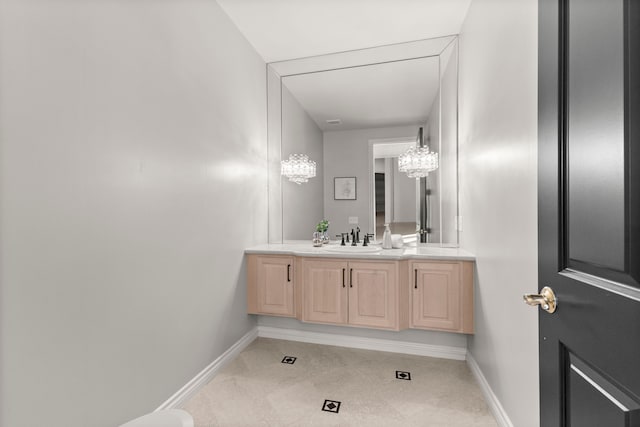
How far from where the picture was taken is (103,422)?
1.33 metres

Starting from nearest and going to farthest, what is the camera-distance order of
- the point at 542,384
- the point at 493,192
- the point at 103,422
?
the point at 542,384 → the point at 103,422 → the point at 493,192

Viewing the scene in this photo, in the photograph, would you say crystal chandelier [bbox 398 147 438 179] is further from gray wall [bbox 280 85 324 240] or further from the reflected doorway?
gray wall [bbox 280 85 324 240]

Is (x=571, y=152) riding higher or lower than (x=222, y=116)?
lower

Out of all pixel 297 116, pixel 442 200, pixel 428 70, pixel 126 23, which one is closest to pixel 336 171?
pixel 297 116

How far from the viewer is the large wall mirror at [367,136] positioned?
2.65m

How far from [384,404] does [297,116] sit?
256cm

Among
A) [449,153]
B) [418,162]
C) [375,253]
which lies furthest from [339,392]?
[449,153]

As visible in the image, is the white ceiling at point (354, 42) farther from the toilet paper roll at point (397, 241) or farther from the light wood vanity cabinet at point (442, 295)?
the light wood vanity cabinet at point (442, 295)

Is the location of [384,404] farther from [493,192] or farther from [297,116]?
[297,116]

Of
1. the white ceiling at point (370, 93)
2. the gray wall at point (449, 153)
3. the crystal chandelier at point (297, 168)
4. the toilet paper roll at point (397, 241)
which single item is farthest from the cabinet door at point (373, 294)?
the white ceiling at point (370, 93)

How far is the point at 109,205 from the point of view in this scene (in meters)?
1.37

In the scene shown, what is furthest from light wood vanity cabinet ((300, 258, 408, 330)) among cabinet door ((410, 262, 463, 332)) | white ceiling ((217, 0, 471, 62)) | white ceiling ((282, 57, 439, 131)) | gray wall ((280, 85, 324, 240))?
white ceiling ((217, 0, 471, 62))

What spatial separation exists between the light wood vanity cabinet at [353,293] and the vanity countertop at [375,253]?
0.05 metres

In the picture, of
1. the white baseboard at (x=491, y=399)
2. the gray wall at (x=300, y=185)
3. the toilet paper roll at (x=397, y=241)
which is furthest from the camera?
the gray wall at (x=300, y=185)
